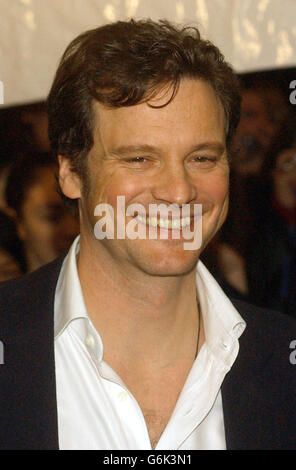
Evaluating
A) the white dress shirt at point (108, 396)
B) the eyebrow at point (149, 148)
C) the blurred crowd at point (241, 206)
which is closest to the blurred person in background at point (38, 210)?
the blurred crowd at point (241, 206)

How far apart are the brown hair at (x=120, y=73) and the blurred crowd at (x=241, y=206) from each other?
0.67 meters

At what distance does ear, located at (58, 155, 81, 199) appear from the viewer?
6.82 feet

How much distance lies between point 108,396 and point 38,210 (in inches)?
43.0

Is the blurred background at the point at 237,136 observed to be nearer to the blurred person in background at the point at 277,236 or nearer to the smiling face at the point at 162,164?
the blurred person in background at the point at 277,236

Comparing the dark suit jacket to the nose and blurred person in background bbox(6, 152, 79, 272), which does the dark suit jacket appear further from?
blurred person in background bbox(6, 152, 79, 272)

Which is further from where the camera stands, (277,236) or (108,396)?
(277,236)

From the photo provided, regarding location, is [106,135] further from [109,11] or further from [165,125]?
[109,11]

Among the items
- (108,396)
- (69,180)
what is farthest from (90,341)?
(69,180)

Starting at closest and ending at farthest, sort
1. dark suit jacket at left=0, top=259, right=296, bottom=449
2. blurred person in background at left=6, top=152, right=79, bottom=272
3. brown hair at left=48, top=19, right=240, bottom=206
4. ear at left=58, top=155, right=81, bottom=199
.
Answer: dark suit jacket at left=0, top=259, right=296, bottom=449, brown hair at left=48, top=19, right=240, bottom=206, ear at left=58, top=155, right=81, bottom=199, blurred person in background at left=6, top=152, right=79, bottom=272

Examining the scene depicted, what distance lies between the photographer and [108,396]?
1873 millimetres

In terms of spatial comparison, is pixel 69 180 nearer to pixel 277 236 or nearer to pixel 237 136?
pixel 237 136

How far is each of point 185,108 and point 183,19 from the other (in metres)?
1.12

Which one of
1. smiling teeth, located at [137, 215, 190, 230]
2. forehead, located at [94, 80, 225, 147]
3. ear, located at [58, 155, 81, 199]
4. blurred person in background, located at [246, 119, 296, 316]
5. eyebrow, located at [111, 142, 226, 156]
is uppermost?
forehead, located at [94, 80, 225, 147]

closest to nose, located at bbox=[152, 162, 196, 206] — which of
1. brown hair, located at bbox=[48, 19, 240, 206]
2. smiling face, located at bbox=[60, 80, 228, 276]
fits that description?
smiling face, located at bbox=[60, 80, 228, 276]
